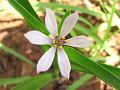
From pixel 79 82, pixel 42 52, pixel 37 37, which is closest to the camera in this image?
pixel 37 37

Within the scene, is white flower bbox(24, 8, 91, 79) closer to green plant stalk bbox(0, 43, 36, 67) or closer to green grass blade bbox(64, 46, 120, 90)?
green grass blade bbox(64, 46, 120, 90)

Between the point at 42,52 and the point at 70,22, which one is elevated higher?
the point at 70,22

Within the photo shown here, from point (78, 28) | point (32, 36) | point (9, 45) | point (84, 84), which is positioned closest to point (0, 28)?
point (9, 45)

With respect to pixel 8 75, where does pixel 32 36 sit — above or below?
above

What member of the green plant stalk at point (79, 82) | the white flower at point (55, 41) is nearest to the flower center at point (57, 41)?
the white flower at point (55, 41)

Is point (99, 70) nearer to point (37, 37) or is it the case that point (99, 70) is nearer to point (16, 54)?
point (37, 37)

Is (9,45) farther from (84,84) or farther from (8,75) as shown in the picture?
(84,84)

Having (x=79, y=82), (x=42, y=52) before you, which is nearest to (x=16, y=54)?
(x=42, y=52)
